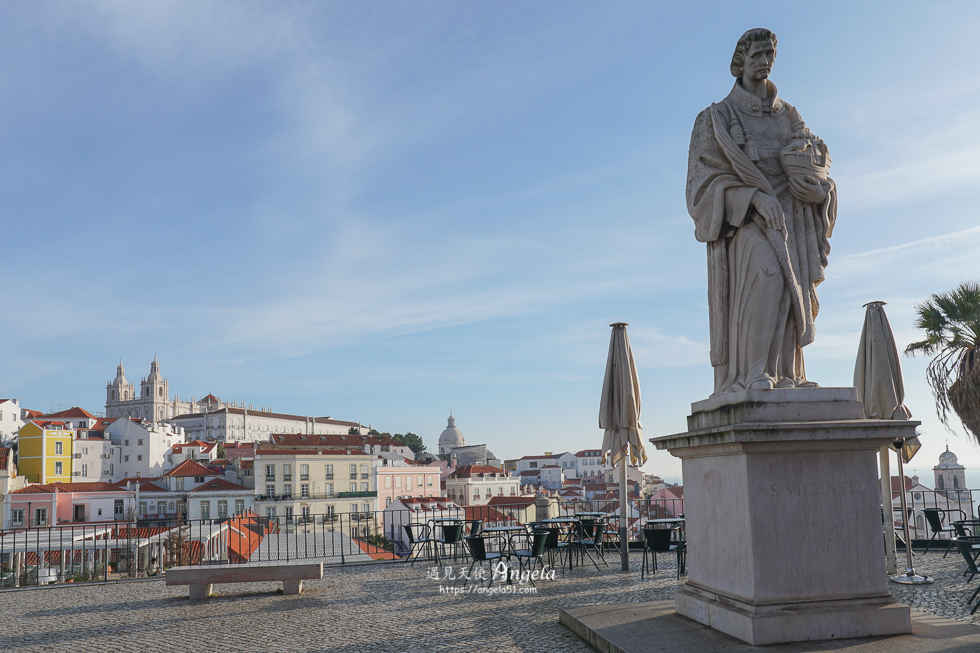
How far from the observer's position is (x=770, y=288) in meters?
4.84

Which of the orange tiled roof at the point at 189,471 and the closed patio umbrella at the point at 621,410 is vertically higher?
the closed patio umbrella at the point at 621,410

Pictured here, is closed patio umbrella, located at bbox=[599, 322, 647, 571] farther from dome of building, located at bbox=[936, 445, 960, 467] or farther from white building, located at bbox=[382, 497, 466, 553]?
dome of building, located at bbox=[936, 445, 960, 467]

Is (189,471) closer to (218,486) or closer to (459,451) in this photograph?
(218,486)

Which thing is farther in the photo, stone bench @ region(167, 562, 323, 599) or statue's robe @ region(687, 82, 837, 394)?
stone bench @ region(167, 562, 323, 599)

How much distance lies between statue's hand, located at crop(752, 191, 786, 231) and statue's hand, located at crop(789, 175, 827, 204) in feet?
0.84

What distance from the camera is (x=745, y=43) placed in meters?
5.27

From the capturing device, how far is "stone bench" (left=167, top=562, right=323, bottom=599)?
8.31 m

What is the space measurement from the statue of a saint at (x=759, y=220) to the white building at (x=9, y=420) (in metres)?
83.0

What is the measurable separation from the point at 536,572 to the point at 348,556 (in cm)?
405

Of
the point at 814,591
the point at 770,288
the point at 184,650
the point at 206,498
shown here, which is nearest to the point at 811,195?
the point at 770,288

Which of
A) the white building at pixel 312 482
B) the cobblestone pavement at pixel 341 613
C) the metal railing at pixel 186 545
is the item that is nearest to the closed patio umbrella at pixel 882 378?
the cobblestone pavement at pixel 341 613

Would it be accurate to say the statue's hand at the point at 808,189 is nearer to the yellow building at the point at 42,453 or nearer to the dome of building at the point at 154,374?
the yellow building at the point at 42,453

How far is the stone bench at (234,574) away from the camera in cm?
831

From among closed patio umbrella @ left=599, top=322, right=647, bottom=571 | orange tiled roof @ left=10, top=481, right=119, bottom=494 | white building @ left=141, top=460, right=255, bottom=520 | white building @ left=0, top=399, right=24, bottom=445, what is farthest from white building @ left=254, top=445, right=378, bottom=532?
closed patio umbrella @ left=599, top=322, right=647, bottom=571
